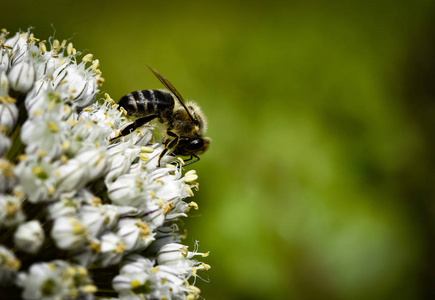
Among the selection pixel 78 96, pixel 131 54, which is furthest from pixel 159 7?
pixel 78 96

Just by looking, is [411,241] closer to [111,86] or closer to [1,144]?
[111,86]

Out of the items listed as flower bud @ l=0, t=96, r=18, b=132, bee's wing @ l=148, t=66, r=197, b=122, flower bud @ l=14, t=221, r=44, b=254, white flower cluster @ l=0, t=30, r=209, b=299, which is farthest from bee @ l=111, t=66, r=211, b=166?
flower bud @ l=14, t=221, r=44, b=254

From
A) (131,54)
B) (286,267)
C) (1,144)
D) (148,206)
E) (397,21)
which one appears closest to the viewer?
(1,144)

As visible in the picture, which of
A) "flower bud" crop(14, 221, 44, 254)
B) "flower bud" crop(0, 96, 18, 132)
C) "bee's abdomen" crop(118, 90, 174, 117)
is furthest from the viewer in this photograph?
"bee's abdomen" crop(118, 90, 174, 117)

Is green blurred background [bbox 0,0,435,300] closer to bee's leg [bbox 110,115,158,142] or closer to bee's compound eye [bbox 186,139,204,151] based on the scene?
bee's compound eye [bbox 186,139,204,151]

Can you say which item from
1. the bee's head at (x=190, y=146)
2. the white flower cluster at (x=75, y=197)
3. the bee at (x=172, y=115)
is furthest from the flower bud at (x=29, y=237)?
the bee's head at (x=190, y=146)

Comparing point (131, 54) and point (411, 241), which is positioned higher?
point (131, 54)
